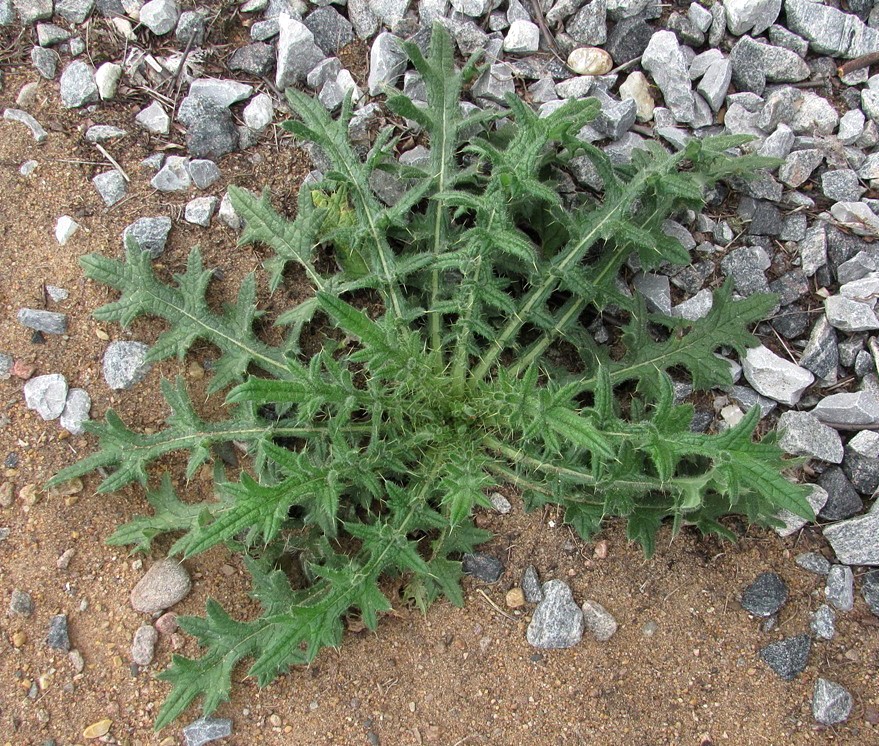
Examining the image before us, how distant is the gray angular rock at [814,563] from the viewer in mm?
3152

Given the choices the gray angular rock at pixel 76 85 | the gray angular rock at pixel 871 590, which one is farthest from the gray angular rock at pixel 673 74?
the gray angular rock at pixel 76 85

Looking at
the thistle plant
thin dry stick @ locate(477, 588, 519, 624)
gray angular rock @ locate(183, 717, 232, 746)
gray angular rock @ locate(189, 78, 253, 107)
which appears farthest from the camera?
gray angular rock @ locate(189, 78, 253, 107)

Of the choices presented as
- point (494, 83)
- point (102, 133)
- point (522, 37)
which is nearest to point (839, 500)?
point (494, 83)

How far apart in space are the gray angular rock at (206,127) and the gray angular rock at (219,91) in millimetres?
31

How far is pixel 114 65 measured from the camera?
3.56 m

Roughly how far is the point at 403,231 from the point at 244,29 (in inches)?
53.0

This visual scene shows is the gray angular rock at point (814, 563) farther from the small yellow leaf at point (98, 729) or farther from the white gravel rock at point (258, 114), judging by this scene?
the white gravel rock at point (258, 114)

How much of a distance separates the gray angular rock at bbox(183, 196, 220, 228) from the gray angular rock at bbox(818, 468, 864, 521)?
2913 millimetres

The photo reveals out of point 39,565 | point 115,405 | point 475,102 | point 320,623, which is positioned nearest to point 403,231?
point 475,102

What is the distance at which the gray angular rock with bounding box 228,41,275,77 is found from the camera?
3627 mm

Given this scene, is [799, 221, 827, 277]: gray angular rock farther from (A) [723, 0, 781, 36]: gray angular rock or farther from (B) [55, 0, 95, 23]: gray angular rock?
(B) [55, 0, 95, 23]: gray angular rock

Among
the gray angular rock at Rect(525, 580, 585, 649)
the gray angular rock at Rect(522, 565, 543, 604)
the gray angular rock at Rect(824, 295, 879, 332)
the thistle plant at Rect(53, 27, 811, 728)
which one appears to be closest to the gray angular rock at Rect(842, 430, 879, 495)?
the gray angular rock at Rect(824, 295, 879, 332)

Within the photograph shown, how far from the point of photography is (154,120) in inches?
139

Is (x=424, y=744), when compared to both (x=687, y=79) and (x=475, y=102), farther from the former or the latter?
(x=687, y=79)
